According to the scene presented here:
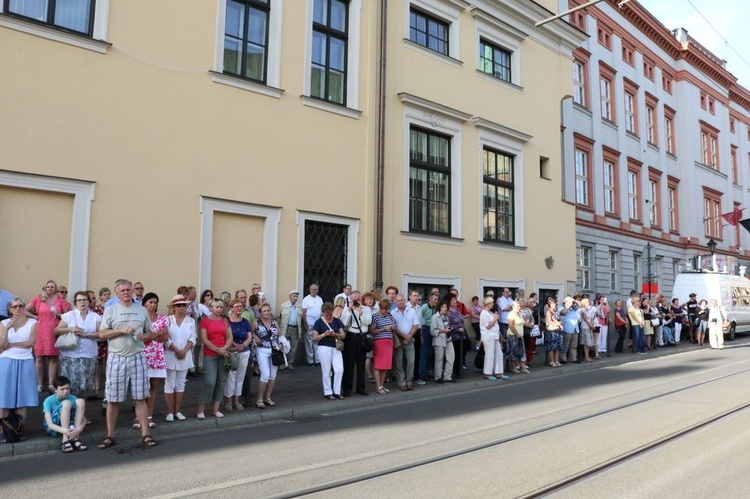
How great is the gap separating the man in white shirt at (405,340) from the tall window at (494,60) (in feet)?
35.2

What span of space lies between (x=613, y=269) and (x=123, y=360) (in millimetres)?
25894

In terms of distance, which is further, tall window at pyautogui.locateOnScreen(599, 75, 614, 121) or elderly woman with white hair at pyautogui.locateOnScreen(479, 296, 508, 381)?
tall window at pyautogui.locateOnScreen(599, 75, 614, 121)

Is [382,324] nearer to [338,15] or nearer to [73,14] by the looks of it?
[73,14]

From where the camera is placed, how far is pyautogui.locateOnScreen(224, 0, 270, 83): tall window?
13812 millimetres

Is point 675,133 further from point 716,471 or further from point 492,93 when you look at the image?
point 716,471

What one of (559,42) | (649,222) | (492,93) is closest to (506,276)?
(492,93)

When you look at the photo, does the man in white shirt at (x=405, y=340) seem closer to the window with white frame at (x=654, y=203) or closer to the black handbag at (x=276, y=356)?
the black handbag at (x=276, y=356)

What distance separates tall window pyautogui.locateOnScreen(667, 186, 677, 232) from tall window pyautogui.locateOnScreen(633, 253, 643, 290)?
18.3ft

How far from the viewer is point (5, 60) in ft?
35.1

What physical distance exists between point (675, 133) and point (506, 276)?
76.1ft

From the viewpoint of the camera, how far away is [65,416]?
23.0 feet

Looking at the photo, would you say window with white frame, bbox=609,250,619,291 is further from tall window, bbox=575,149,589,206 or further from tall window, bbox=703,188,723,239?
tall window, bbox=703,188,723,239

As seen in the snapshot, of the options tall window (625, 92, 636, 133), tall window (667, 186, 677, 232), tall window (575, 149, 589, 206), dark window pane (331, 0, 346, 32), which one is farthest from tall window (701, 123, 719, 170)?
dark window pane (331, 0, 346, 32)

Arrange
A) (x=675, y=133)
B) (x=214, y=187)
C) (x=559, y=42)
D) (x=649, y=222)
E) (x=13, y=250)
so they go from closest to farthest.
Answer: (x=13, y=250), (x=214, y=187), (x=559, y=42), (x=649, y=222), (x=675, y=133)
